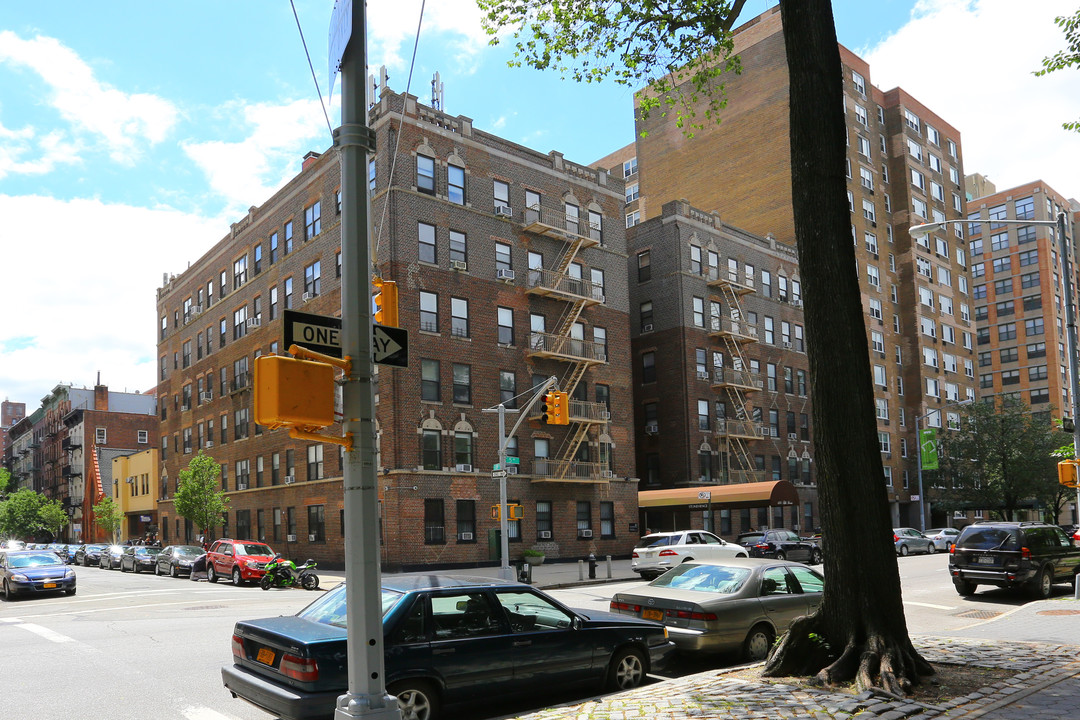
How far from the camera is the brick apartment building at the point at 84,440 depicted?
85312mm

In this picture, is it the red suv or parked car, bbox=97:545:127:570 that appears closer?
the red suv

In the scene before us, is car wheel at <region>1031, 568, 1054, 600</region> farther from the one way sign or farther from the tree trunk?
the one way sign

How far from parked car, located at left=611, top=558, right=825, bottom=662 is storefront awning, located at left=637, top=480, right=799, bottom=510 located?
2682cm

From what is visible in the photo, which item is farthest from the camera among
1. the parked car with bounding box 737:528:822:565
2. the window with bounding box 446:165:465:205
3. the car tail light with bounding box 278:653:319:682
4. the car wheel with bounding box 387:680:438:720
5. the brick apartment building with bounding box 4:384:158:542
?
the brick apartment building with bounding box 4:384:158:542

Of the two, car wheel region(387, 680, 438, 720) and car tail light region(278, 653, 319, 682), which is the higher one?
car tail light region(278, 653, 319, 682)

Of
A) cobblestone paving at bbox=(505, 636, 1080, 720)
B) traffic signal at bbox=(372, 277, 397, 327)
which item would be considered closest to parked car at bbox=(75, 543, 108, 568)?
cobblestone paving at bbox=(505, 636, 1080, 720)

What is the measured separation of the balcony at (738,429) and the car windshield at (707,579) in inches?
1466

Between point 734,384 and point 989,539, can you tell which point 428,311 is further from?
point 989,539

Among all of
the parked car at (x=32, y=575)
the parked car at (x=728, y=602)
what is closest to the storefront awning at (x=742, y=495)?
Answer: the parked car at (x=32, y=575)

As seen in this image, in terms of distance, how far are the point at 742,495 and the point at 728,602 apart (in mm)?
29243

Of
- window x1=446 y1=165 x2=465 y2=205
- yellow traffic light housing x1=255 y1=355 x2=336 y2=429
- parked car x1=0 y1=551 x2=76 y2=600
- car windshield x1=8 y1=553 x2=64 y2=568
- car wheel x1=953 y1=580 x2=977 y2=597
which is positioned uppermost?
window x1=446 y1=165 x2=465 y2=205

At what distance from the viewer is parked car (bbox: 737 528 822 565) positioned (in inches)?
1361

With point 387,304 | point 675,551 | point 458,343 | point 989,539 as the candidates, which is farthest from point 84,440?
point 387,304

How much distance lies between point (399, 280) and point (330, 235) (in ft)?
21.8
